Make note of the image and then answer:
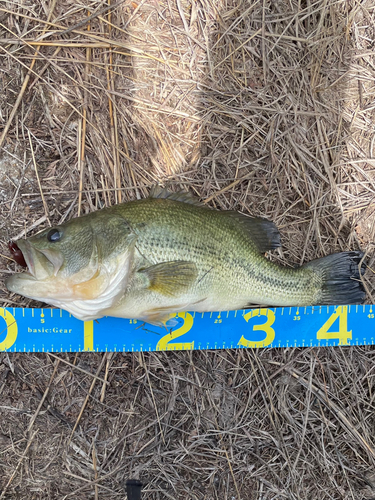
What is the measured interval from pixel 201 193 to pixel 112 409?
6.41 feet

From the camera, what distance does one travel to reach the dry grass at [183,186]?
9.29ft

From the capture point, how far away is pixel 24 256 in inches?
84.6

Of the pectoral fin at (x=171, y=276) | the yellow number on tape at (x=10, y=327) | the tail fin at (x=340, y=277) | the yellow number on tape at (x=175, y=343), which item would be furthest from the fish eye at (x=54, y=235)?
the tail fin at (x=340, y=277)

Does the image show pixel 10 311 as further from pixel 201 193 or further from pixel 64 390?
pixel 201 193

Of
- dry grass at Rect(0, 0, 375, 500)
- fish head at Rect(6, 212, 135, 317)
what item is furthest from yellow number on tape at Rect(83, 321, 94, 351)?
fish head at Rect(6, 212, 135, 317)

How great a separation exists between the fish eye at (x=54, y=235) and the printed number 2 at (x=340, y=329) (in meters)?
2.19

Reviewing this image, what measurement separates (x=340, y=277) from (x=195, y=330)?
1.27 metres

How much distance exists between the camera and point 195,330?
113 inches

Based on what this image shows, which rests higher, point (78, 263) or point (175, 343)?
point (78, 263)

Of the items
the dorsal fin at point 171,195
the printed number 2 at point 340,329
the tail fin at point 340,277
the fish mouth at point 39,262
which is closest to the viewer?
the fish mouth at point 39,262

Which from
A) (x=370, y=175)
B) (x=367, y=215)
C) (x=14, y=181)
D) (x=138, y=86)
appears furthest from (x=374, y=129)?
(x=14, y=181)

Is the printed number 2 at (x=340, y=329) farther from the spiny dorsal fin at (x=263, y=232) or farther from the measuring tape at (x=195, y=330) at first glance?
the spiny dorsal fin at (x=263, y=232)

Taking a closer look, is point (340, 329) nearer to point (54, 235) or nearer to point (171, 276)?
point (171, 276)

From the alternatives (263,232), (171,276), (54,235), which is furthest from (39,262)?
(263,232)
